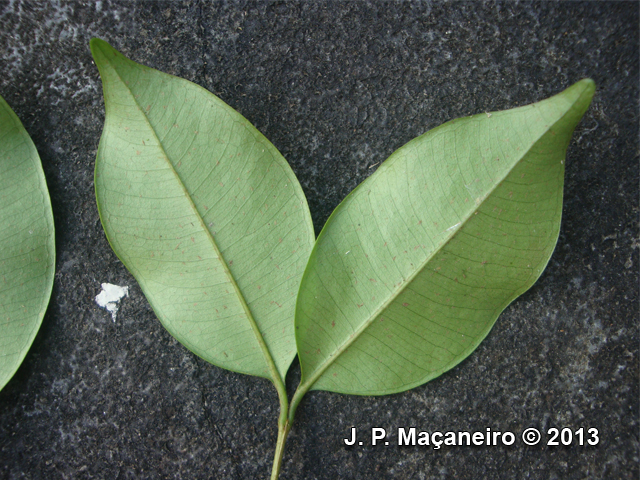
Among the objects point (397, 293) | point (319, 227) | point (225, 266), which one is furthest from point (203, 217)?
point (397, 293)

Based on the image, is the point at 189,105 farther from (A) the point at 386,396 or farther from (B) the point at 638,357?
(B) the point at 638,357

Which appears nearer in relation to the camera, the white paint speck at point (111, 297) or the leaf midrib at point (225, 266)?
the leaf midrib at point (225, 266)

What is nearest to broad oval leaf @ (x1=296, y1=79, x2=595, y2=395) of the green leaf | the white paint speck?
the white paint speck

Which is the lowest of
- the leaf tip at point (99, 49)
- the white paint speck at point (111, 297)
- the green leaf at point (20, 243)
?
the white paint speck at point (111, 297)

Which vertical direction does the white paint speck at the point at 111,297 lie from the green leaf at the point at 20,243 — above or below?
below

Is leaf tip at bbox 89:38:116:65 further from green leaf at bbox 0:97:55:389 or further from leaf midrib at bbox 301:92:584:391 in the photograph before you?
leaf midrib at bbox 301:92:584:391

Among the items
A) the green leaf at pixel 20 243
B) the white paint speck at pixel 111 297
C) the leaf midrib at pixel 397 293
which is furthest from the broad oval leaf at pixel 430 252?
the green leaf at pixel 20 243

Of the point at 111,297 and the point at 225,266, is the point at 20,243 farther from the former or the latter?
the point at 225,266

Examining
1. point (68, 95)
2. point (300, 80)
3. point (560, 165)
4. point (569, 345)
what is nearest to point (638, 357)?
point (569, 345)

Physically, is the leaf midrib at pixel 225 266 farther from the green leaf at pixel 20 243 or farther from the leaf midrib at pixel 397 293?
the green leaf at pixel 20 243
